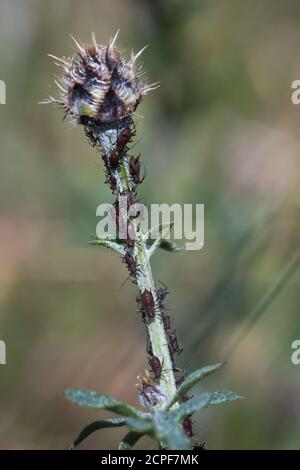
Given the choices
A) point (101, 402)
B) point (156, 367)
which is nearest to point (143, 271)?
point (156, 367)

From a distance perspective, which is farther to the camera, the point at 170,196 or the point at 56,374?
the point at 170,196

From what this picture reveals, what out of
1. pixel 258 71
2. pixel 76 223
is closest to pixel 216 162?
pixel 258 71

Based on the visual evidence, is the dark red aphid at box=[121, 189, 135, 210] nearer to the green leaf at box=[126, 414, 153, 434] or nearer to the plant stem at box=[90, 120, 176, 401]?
the plant stem at box=[90, 120, 176, 401]

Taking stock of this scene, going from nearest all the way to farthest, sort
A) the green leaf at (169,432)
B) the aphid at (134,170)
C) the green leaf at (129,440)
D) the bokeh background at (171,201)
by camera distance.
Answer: the green leaf at (169,432)
the green leaf at (129,440)
the aphid at (134,170)
the bokeh background at (171,201)

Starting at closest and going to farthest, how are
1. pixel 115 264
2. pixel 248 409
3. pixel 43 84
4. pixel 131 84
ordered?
pixel 131 84 → pixel 248 409 → pixel 115 264 → pixel 43 84

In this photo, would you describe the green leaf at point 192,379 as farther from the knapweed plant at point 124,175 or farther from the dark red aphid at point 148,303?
the dark red aphid at point 148,303

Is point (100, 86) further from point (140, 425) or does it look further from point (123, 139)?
point (140, 425)

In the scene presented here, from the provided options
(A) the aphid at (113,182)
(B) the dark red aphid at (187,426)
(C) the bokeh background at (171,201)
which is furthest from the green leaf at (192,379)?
(C) the bokeh background at (171,201)

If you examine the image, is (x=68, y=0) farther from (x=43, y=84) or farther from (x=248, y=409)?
(x=248, y=409)
